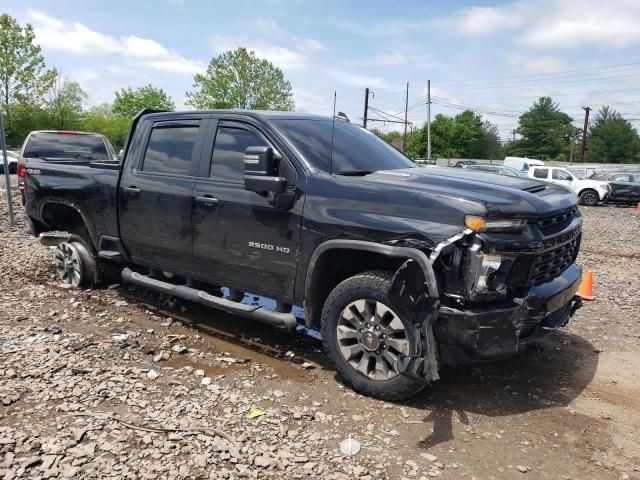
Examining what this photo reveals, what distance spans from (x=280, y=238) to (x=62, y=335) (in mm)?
2266

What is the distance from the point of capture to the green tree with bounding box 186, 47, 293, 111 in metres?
53.5

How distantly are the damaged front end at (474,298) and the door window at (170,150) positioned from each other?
2423 mm

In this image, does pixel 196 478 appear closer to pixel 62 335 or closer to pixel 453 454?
pixel 453 454

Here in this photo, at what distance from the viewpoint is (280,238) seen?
4020 millimetres

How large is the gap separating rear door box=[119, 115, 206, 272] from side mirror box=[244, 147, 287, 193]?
0.89 metres

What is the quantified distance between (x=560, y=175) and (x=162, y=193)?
2239 cm

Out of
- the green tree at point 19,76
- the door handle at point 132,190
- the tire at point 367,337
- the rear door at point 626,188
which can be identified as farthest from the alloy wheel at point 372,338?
the green tree at point 19,76

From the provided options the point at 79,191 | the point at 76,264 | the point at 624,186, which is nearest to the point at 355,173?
A: the point at 79,191

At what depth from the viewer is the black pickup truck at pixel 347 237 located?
328 centimetres

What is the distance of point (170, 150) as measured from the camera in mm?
4945

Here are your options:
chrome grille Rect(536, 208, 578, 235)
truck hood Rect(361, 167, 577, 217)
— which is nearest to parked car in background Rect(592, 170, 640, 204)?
truck hood Rect(361, 167, 577, 217)

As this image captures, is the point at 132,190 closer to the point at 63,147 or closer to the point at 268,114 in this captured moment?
the point at 268,114

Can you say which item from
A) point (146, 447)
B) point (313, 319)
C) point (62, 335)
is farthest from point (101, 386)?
point (313, 319)

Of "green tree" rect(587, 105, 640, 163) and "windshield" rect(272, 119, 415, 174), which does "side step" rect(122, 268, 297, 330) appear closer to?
"windshield" rect(272, 119, 415, 174)
